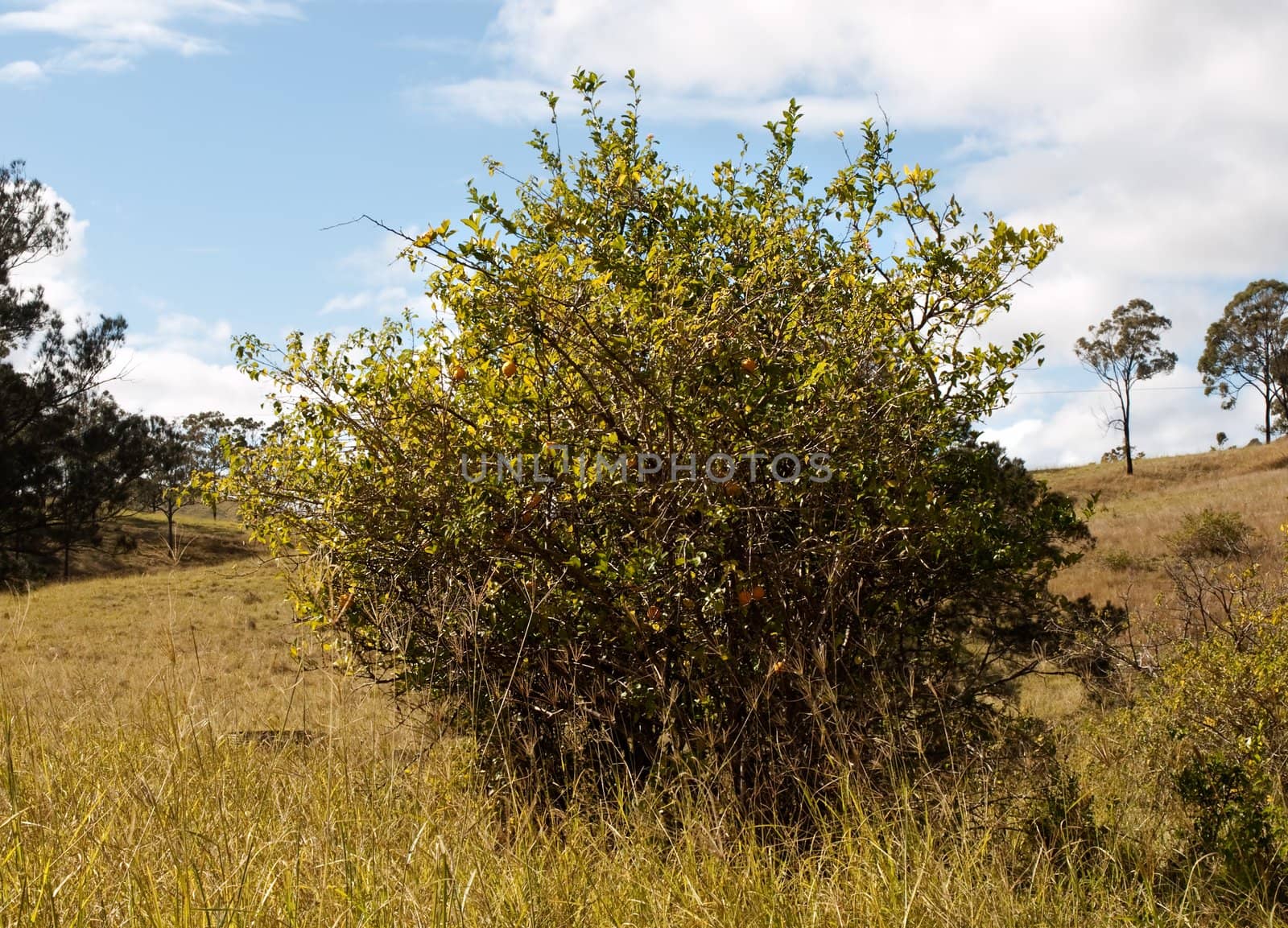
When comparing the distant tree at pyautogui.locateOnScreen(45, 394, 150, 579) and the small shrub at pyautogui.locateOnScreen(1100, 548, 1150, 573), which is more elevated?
the distant tree at pyautogui.locateOnScreen(45, 394, 150, 579)

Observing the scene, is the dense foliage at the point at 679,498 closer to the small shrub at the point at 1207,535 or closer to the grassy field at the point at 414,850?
the grassy field at the point at 414,850

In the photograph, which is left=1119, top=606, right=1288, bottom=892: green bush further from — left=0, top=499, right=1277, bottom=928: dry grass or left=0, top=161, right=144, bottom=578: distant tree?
left=0, top=161, right=144, bottom=578: distant tree

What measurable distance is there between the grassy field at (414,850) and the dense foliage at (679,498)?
1.12ft

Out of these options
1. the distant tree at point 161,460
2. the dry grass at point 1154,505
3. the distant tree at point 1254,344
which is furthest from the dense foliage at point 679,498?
the distant tree at point 1254,344

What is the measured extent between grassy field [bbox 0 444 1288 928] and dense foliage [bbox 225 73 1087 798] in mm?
340

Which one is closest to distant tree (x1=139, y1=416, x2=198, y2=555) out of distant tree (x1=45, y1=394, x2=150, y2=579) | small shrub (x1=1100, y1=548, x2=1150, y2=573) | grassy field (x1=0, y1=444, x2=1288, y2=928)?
distant tree (x1=45, y1=394, x2=150, y2=579)

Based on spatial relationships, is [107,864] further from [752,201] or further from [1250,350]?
[1250,350]

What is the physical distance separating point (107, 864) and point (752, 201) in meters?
3.92

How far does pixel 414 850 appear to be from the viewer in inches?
98.8

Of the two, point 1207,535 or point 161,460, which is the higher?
point 161,460

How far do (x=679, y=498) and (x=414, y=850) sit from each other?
1795 mm

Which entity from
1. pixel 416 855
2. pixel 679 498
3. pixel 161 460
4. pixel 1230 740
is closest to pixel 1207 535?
pixel 1230 740

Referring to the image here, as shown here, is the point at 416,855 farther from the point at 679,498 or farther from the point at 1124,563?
the point at 1124,563

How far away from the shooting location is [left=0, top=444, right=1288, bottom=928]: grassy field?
2.49 m
